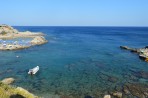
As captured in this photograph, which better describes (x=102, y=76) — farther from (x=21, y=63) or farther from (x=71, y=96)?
(x=21, y=63)

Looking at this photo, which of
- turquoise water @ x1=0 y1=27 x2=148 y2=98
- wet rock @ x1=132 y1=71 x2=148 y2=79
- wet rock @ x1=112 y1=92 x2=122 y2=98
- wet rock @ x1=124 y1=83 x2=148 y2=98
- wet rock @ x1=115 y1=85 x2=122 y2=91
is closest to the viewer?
wet rock @ x1=112 y1=92 x2=122 y2=98

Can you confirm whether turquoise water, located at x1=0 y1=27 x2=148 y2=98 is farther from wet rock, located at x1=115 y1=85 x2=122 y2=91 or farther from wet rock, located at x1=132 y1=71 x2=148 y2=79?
wet rock, located at x1=132 y1=71 x2=148 y2=79

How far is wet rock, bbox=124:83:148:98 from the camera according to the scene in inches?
1304

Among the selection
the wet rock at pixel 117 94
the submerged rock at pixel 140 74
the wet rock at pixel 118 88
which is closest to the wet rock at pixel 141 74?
the submerged rock at pixel 140 74

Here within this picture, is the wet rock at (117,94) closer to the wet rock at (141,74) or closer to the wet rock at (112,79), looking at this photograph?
the wet rock at (112,79)

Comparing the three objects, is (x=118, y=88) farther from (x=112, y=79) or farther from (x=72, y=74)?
(x=72, y=74)

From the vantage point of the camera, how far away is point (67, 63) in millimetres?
53781

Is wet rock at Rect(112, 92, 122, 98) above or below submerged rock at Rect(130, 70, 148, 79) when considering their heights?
below

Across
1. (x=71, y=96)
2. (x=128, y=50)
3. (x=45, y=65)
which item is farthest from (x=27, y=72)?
(x=128, y=50)

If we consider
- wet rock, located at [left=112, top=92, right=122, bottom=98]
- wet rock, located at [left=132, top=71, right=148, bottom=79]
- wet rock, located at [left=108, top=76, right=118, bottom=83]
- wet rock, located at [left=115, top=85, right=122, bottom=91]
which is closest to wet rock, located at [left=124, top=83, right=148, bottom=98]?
wet rock, located at [left=115, top=85, right=122, bottom=91]

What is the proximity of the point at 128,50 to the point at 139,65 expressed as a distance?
84.2ft

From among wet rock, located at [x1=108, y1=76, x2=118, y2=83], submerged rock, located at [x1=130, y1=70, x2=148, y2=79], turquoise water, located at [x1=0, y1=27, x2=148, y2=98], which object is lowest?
turquoise water, located at [x1=0, y1=27, x2=148, y2=98]

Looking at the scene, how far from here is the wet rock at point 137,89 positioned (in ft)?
109

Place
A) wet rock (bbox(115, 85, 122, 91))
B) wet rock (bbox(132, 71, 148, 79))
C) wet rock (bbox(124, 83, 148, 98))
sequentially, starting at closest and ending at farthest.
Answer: wet rock (bbox(124, 83, 148, 98))
wet rock (bbox(115, 85, 122, 91))
wet rock (bbox(132, 71, 148, 79))
